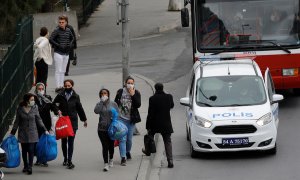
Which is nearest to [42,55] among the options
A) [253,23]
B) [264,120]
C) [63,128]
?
[253,23]

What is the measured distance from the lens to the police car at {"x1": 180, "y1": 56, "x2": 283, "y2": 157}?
18.3 metres

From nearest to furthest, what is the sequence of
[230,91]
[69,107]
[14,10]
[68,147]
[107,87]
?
[69,107], [68,147], [230,91], [107,87], [14,10]

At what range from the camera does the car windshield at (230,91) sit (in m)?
19.1

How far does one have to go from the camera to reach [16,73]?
931 inches

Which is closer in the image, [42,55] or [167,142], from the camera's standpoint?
[167,142]

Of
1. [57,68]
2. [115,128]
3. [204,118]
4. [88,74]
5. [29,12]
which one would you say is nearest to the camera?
[115,128]

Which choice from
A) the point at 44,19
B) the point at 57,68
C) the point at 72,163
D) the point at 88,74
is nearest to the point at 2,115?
the point at 72,163

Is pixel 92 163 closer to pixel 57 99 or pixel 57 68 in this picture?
pixel 57 99

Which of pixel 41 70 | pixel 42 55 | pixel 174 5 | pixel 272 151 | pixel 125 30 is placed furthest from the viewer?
pixel 174 5

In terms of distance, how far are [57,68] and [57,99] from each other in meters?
7.25

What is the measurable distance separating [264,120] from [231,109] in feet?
2.34

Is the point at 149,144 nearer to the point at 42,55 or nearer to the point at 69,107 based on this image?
the point at 69,107

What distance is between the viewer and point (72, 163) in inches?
722

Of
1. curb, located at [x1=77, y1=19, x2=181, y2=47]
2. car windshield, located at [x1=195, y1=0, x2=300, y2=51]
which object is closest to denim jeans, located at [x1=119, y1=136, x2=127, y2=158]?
car windshield, located at [x1=195, y1=0, x2=300, y2=51]
